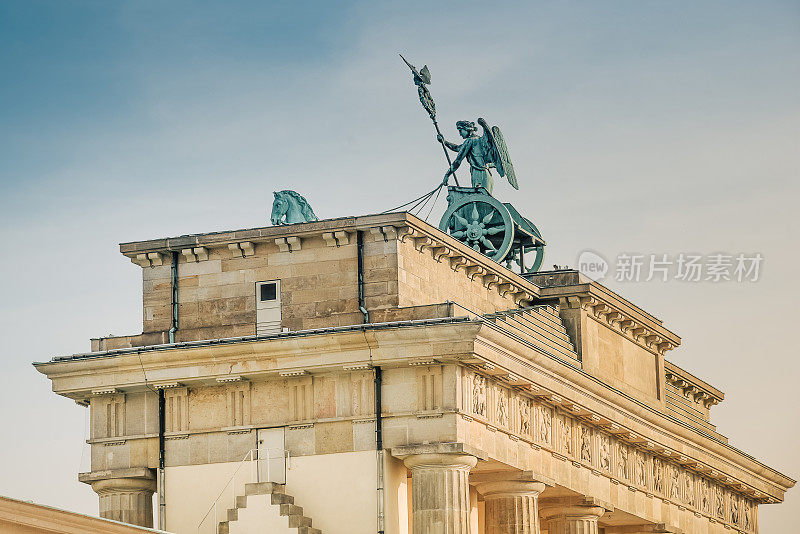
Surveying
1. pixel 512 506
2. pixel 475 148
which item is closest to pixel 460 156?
pixel 475 148

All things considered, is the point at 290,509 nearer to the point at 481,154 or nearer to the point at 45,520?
the point at 45,520

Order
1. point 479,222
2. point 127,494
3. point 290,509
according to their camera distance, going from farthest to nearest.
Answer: point 479,222 → point 127,494 → point 290,509

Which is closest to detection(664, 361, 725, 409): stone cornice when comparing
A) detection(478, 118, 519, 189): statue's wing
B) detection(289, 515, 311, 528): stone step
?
detection(478, 118, 519, 189): statue's wing

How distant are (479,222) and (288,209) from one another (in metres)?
10.7

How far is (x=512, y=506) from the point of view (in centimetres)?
6988

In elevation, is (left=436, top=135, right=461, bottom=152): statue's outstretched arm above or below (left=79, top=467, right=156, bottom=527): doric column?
above

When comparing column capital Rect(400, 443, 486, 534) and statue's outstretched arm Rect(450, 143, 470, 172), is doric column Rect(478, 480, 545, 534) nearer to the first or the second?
column capital Rect(400, 443, 486, 534)

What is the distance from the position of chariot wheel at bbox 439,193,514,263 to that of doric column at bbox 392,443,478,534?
15.0 meters

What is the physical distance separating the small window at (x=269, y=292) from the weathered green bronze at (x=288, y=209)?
2487 millimetres

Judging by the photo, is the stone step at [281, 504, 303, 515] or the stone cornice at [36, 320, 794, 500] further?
the stone cornice at [36, 320, 794, 500]

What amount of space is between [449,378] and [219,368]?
25.6ft

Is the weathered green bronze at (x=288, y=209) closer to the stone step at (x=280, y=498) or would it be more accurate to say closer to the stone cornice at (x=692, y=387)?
the stone step at (x=280, y=498)

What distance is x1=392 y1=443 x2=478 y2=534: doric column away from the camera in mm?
64375

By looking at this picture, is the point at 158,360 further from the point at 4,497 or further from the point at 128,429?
the point at 4,497
